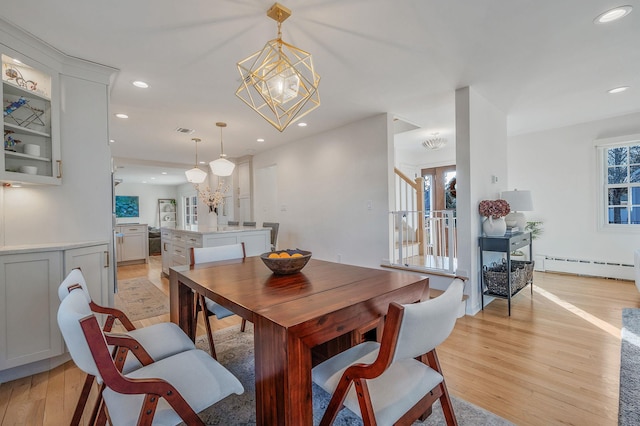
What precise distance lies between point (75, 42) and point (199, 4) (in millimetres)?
1187

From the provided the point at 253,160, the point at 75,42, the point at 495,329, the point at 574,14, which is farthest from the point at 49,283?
the point at 253,160

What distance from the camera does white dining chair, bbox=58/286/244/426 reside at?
88 cm

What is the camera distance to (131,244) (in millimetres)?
6535

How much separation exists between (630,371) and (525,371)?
27.5 inches

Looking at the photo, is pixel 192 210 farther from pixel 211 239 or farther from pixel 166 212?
pixel 211 239

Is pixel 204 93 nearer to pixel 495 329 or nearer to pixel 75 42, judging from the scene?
pixel 75 42

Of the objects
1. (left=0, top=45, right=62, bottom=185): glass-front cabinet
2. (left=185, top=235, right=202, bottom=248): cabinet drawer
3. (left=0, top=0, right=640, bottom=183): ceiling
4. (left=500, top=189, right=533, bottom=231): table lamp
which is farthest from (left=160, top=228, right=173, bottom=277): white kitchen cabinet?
(left=500, top=189, right=533, bottom=231): table lamp

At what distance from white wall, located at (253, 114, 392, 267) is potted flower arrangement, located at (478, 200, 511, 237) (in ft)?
3.97

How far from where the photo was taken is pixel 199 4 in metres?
1.86

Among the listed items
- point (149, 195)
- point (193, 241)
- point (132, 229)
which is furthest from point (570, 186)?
point (149, 195)

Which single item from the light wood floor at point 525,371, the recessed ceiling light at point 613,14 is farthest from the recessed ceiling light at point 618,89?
the light wood floor at point 525,371

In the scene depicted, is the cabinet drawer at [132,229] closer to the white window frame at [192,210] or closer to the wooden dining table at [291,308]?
the white window frame at [192,210]

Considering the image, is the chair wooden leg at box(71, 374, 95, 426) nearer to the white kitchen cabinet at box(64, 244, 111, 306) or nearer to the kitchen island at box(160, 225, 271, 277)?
the white kitchen cabinet at box(64, 244, 111, 306)

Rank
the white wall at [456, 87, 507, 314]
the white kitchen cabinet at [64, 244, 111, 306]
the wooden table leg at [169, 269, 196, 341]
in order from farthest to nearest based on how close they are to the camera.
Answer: the white wall at [456, 87, 507, 314]
the white kitchen cabinet at [64, 244, 111, 306]
the wooden table leg at [169, 269, 196, 341]
